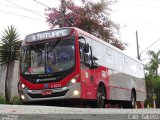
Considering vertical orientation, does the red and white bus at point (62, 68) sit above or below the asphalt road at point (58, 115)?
above

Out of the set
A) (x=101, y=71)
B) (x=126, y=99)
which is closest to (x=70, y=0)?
(x=126, y=99)

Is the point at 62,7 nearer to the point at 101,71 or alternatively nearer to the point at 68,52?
the point at 101,71

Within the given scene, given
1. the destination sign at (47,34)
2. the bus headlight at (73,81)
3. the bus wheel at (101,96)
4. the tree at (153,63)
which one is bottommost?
the bus wheel at (101,96)

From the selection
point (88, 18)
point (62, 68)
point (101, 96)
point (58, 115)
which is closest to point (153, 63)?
point (88, 18)

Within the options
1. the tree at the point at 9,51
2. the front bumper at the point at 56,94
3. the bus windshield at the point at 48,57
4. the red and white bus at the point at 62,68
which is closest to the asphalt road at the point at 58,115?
the front bumper at the point at 56,94

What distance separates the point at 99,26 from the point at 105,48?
39.1 feet

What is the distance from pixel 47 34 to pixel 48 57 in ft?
3.12

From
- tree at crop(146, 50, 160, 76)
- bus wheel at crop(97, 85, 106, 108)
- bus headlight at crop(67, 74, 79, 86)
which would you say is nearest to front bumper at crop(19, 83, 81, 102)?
bus headlight at crop(67, 74, 79, 86)

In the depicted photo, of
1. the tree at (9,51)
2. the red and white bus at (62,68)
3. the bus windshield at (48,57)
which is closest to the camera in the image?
the red and white bus at (62,68)

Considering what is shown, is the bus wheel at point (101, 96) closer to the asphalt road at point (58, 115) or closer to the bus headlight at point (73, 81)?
the bus headlight at point (73, 81)

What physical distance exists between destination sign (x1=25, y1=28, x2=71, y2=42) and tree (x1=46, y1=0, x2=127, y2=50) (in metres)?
12.4

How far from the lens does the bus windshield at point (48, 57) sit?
44.3ft

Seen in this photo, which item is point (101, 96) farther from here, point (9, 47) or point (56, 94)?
point (9, 47)

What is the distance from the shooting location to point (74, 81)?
13398mm
